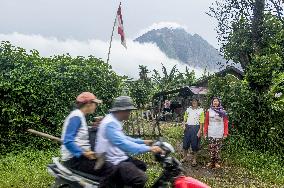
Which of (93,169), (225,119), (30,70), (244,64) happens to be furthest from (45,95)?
(244,64)

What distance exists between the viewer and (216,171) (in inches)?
494

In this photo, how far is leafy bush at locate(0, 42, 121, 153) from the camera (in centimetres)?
1284

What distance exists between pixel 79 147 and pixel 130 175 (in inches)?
32.2

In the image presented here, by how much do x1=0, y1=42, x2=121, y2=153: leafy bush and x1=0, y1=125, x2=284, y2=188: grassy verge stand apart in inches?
28.2

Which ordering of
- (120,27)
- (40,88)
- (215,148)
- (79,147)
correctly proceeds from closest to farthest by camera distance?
(79,147), (215,148), (40,88), (120,27)

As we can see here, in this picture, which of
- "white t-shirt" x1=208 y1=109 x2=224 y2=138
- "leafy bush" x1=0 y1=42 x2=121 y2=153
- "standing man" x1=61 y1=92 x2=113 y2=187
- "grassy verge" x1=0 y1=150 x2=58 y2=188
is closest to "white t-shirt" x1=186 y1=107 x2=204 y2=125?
"white t-shirt" x1=208 y1=109 x2=224 y2=138

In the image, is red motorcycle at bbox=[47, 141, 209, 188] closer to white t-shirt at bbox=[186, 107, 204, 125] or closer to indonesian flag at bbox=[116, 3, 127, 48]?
white t-shirt at bbox=[186, 107, 204, 125]

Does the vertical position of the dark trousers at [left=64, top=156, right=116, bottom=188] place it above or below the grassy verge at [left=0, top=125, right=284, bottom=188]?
above

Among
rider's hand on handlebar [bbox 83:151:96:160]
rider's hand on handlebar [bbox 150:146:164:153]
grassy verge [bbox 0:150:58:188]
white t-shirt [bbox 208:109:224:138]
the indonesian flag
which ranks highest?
the indonesian flag

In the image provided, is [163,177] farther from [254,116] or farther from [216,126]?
[254,116]

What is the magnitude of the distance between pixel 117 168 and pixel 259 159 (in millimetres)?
9096

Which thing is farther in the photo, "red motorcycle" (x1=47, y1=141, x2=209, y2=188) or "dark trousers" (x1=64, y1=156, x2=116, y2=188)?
"dark trousers" (x1=64, y1=156, x2=116, y2=188)

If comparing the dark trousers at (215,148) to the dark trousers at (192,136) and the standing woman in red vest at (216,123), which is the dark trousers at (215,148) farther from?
the dark trousers at (192,136)

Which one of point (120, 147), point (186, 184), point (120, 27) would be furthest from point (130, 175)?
point (120, 27)
